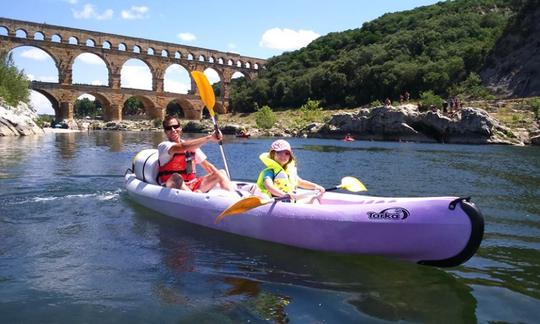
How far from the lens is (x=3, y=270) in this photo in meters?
4.62

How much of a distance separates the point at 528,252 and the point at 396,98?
48585 mm

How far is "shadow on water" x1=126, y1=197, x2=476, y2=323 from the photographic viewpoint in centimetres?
381

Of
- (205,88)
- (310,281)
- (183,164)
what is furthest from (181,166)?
(310,281)

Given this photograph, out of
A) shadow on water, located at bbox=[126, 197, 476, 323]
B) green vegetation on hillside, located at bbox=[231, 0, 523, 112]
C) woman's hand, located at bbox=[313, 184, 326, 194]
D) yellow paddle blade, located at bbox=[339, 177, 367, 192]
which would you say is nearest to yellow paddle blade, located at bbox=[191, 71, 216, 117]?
woman's hand, located at bbox=[313, 184, 326, 194]

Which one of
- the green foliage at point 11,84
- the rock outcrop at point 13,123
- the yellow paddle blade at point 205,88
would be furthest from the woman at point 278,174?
the green foliage at point 11,84

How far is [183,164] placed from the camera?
729 centimetres

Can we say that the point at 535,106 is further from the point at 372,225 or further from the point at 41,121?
the point at 41,121

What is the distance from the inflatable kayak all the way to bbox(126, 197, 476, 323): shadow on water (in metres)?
0.17

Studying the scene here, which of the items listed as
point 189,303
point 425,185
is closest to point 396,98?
point 425,185

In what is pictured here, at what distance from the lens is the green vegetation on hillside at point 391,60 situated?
161ft

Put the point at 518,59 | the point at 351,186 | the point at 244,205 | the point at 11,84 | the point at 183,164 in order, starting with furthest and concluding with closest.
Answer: the point at 518,59, the point at 11,84, the point at 183,164, the point at 351,186, the point at 244,205

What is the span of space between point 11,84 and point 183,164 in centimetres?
3472

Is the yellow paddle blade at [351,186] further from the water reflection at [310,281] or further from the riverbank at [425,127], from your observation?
the riverbank at [425,127]

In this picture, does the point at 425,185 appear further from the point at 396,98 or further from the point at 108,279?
the point at 396,98
